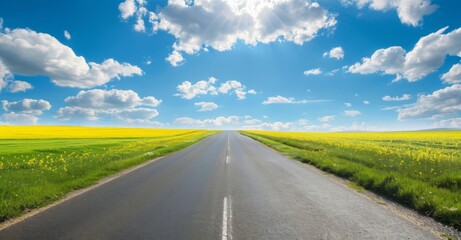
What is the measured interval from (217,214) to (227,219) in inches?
19.9

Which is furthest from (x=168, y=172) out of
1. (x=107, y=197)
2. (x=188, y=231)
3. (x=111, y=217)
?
(x=188, y=231)

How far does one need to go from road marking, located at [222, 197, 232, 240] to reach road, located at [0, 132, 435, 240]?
0.07 ft

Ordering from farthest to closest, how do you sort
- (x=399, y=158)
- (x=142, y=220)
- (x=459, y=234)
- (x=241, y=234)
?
(x=399, y=158), (x=142, y=220), (x=459, y=234), (x=241, y=234)

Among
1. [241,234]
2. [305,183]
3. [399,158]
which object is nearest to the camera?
[241,234]

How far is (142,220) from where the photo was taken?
7.35 meters

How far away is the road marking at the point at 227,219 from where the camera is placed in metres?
6.36

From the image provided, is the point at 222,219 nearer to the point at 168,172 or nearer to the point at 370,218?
the point at 370,218

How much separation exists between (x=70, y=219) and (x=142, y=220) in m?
1.75

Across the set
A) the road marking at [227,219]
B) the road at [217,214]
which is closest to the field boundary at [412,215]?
the road at [217,214]

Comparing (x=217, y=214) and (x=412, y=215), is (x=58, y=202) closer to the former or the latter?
(x=217, y=214)

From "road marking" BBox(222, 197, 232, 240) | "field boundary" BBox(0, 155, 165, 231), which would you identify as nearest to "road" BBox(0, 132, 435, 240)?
"road marking" BBox(222, 197, 232, 240)

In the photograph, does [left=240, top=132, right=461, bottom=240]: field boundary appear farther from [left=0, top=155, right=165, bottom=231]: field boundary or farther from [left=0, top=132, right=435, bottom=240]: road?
[left=0, top=155, right=165, bottom=231]: field boundary

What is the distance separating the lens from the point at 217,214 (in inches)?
309

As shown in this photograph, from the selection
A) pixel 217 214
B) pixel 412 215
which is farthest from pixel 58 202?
pixel 412 215
